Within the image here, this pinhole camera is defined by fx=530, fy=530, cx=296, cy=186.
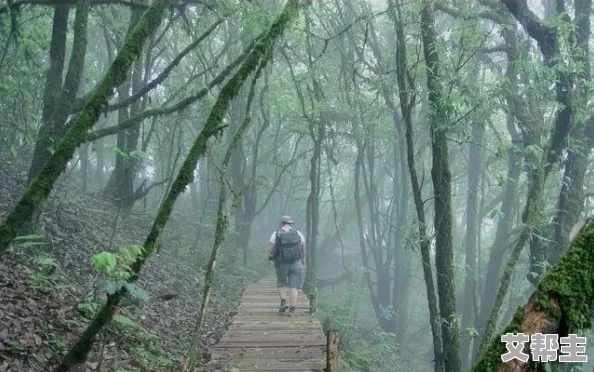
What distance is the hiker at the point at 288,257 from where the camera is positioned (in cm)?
1125

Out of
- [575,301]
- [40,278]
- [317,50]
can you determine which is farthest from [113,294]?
[317,50]

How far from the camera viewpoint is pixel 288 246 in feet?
36.9

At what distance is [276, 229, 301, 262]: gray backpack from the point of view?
11211mm

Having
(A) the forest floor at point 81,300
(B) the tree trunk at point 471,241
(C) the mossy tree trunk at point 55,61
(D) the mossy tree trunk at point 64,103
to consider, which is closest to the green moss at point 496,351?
(A) the forest floor at point 81,300

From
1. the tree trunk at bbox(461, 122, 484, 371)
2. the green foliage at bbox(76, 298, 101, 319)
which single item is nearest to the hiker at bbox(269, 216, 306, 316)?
the green foliage at bbox(76, 298, 101, 319)

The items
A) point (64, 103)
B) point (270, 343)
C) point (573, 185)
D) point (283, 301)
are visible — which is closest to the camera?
point (64, 103)

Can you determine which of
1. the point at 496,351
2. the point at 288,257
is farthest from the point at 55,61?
the point at 496,351

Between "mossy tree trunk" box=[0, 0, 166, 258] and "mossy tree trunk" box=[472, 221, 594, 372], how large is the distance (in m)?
3.96

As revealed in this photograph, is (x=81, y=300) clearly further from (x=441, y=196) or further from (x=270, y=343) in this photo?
(x=441, y=196)

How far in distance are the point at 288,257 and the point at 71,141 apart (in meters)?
6.92

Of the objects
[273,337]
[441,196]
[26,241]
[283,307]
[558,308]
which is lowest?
[273,337]

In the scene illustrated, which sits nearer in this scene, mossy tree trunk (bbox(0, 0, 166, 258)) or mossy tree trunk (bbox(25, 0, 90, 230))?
mossy tree trunk (bbox(0, 0, 166, 258))

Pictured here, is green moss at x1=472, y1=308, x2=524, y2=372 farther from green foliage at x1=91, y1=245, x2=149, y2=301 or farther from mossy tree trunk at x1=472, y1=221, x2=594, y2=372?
green foliage at x1=91, y1=245, x2=149, y2=301

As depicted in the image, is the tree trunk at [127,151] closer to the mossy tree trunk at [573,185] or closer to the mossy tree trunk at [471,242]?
the mossy tree trunk at [471,242]
